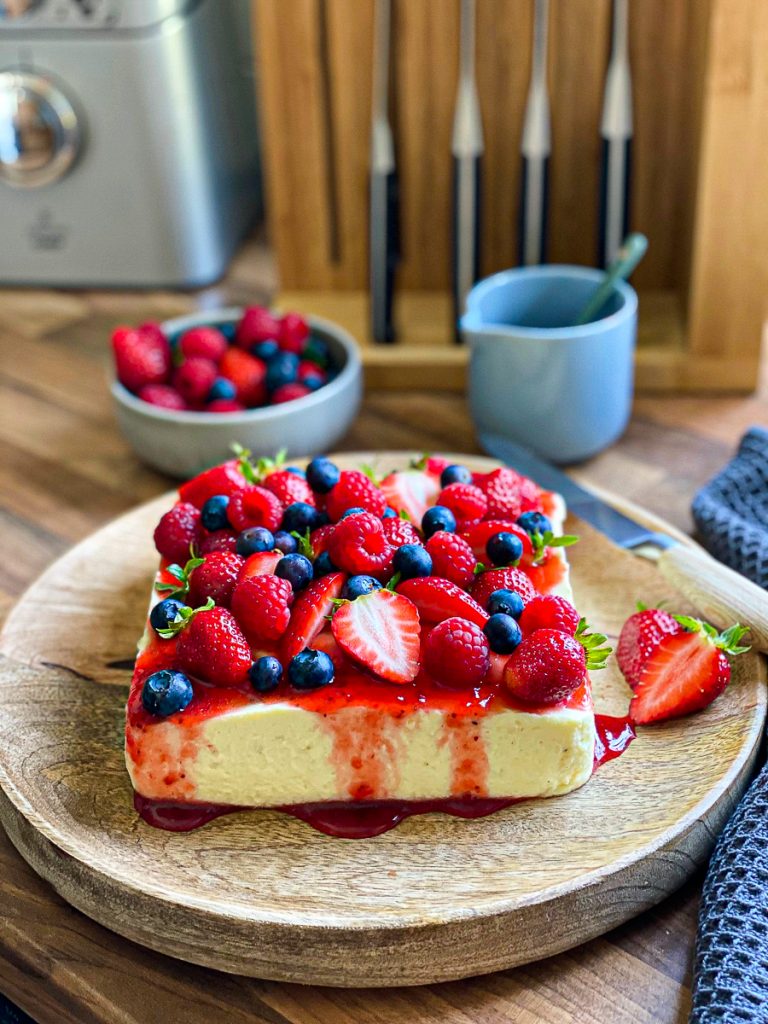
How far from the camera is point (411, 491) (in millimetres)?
1095

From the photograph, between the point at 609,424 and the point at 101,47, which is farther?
the point at 101,47

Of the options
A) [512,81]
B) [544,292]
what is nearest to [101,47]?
[512,81]

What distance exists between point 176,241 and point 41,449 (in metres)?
0.44

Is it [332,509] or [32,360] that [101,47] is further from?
[332,509]

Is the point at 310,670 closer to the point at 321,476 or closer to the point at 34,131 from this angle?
the point at 321,476

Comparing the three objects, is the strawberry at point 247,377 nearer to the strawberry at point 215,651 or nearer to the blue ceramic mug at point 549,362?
the blue ceramic mug at point 549,362

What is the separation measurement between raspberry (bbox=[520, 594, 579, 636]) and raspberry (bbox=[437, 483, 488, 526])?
0.13 metres

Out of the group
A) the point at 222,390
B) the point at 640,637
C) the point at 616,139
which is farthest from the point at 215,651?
the point at 616,139

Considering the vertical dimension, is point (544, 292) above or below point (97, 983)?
above

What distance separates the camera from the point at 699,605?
1033 millimetres

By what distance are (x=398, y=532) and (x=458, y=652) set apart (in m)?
0.16

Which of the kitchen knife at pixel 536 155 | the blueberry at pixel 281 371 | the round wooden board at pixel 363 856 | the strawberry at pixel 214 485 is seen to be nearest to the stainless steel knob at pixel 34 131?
the blueberry at pixel 281 371

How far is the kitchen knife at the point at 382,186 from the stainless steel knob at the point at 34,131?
0.45 m

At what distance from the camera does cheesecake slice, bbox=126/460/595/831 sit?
88 cm
